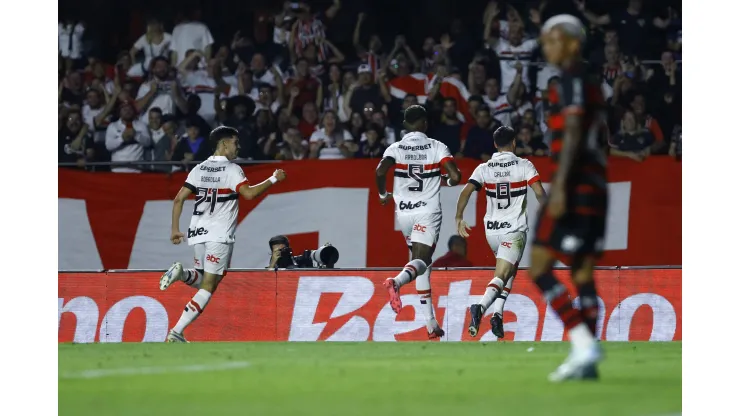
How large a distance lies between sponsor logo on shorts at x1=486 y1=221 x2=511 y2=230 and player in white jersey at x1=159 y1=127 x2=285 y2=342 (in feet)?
8.16

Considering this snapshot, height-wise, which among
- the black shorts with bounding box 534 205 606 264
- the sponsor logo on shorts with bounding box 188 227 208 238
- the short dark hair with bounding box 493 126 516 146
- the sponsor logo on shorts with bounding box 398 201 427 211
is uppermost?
the short dark hair with bounding box 493 126 516 146

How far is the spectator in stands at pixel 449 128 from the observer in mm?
17250

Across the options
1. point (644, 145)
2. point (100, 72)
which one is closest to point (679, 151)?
point (644, 145)

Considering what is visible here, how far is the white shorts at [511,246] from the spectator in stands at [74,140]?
7.36 meters

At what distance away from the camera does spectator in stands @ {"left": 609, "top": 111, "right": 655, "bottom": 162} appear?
16.7 m

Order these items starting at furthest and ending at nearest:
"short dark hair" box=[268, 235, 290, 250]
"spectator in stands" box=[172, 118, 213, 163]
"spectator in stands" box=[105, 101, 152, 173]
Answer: "spectator in stands" box=[105, 101, 152, 173] < "spectator in stands" box=[172, 118, 213, 163] < "short dark hair" box=[268, 235, 290, 250]

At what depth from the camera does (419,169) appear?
44.1ft

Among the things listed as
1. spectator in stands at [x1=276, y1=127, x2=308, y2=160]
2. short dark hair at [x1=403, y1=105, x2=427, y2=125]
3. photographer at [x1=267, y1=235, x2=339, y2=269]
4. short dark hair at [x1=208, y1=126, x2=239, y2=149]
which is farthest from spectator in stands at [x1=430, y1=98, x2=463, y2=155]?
short dark hair at [x1=208, y1=126, x2=239, y2=149]

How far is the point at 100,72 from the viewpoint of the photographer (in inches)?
791

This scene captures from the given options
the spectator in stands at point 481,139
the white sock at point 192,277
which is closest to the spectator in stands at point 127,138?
the spectator in stands at point 481,139

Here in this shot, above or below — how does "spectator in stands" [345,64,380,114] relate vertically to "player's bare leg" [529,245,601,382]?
above

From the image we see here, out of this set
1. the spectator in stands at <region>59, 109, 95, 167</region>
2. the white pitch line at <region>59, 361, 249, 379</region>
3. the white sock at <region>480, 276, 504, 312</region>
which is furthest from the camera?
the spectator in stands at <region>59, 109, 95, 167</region>

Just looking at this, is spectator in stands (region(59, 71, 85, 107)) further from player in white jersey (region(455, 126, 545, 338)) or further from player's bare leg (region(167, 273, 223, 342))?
player in white jersey (region(455, 126, 545, 338))

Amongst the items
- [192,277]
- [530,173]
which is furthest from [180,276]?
[530,173]
